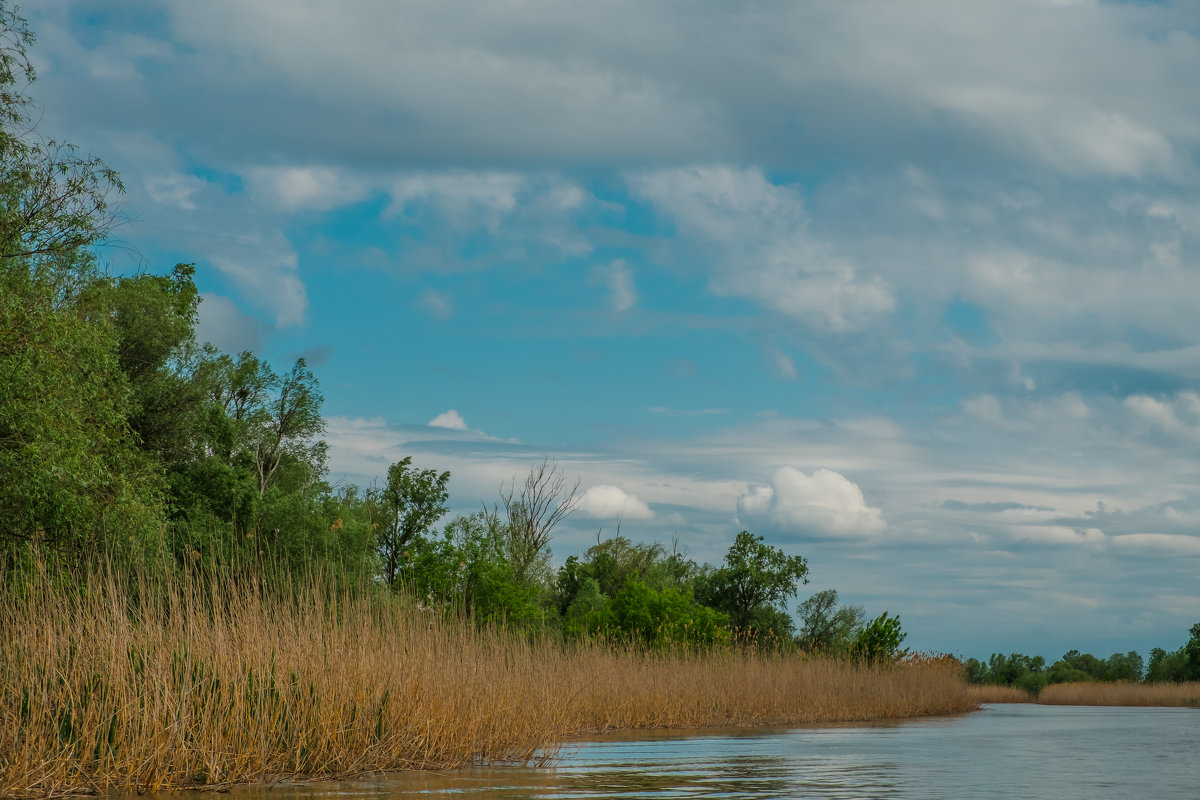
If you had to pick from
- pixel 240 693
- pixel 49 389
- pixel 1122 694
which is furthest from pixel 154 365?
pixel 1122 694

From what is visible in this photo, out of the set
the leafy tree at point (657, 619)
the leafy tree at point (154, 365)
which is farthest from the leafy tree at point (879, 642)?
the leafy tree at point (154, 365)

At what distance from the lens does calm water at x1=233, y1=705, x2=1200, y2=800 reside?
13789 mm

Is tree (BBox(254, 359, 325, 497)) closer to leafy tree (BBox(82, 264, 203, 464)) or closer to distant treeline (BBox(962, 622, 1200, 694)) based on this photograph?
leafy tree (BBox(82, 264, 203, 464))

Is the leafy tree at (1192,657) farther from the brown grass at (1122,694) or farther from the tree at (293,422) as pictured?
the tree at (293,422)

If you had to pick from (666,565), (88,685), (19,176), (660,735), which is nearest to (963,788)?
(88,685)

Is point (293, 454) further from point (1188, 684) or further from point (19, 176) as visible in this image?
point (1188, 684)

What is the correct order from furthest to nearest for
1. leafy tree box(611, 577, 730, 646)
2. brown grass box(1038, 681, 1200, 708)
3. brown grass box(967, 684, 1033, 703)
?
brown grass box(967, 684, 1033, 703), brown grass box(1038, 681, 1200, 708), leafy tree box(611, 577, 730, 646)

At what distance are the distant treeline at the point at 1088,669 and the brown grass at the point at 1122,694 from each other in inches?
218

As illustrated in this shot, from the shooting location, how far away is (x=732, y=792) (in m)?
13.7

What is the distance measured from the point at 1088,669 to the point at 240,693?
100 metres

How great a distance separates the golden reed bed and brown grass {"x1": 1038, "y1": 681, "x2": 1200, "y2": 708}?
182ft

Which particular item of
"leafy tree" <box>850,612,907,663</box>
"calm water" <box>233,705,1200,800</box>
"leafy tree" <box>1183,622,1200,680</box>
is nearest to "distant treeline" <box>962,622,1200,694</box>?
"leafy tree" <box>1183,622,1200,680</box>

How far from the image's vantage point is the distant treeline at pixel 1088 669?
267 feet

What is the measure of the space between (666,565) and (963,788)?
57.8 m
